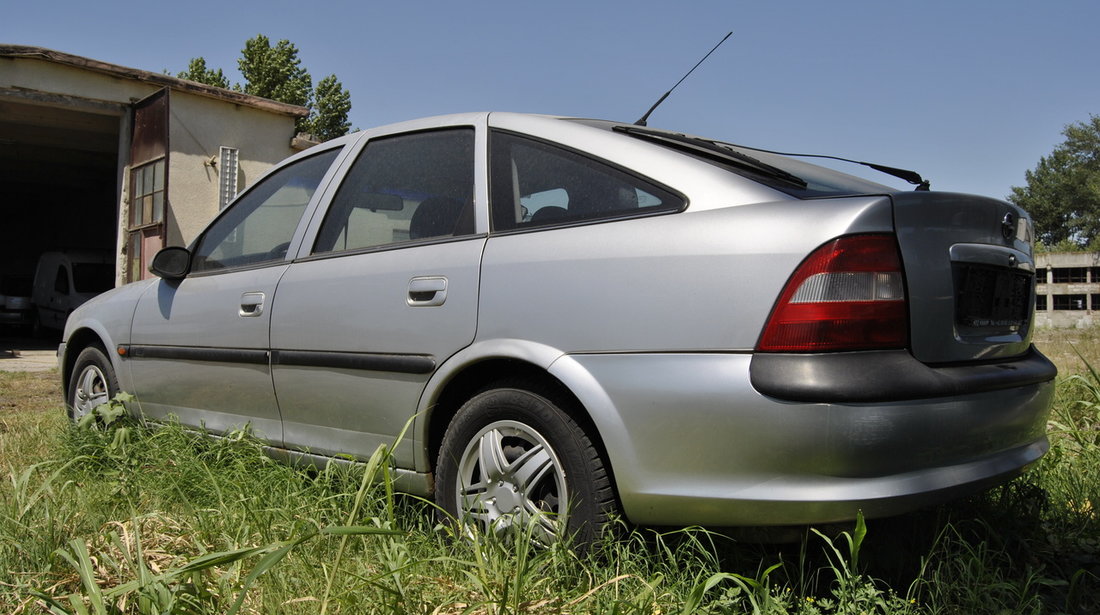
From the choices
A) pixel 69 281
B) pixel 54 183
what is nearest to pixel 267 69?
pixel 54 183

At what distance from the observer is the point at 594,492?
2.21m

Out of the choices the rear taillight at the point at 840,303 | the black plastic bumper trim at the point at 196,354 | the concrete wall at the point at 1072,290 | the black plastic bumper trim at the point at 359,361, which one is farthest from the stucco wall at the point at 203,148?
the concrete wall at the point at 1072,290

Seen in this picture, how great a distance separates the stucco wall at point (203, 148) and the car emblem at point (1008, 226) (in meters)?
10.3

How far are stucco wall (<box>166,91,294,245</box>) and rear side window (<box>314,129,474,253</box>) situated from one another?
28.2ft

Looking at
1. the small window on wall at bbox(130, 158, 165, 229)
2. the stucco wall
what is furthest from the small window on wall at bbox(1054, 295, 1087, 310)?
the small window on wall at bbox(130, 158, 165, 229)

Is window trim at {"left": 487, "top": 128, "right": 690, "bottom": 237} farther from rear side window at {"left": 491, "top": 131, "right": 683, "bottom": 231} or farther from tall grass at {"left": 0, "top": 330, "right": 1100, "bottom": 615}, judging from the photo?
tall grass at {"left": 0, "top": 330, "right": 1100, "bottom": 615}

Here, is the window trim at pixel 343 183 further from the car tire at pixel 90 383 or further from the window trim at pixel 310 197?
the car tire at pixel 90 383

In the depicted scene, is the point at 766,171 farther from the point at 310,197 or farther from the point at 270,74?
the point at 270,74

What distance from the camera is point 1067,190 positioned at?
2243 inches

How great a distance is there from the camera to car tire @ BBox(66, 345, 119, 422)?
14.0 ft

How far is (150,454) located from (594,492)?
7.02ft

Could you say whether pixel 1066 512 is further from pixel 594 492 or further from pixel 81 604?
pixel 81 604

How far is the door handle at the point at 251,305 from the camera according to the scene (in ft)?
10.9

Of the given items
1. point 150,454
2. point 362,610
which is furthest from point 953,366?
point 150,454
